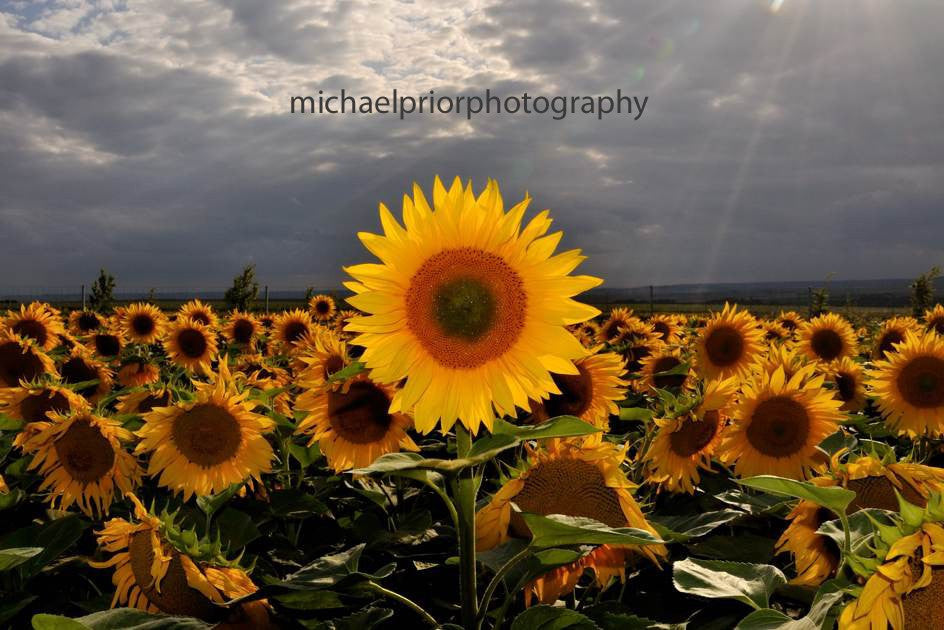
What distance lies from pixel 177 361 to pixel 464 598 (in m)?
8.51

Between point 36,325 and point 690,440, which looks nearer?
point 690,440

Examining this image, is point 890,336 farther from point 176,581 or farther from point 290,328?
point 176,581

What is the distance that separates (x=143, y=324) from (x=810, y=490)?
1096 centimetres

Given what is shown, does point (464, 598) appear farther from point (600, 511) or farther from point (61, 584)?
point (61, 584)

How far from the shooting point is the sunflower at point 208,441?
12.1 ft

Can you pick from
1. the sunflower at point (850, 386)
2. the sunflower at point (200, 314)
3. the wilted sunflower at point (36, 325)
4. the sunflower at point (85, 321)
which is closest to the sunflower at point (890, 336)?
the sunflower at point (850, 386)

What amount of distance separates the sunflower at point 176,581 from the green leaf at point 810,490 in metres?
1.54

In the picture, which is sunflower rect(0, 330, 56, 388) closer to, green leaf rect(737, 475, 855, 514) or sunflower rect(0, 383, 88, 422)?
sunflower rect(0, 383, 88, 422)

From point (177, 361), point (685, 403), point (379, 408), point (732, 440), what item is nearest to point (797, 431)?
point (732, 440)

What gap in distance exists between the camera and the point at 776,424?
395cm

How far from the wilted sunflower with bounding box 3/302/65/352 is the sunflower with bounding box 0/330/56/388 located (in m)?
2.10

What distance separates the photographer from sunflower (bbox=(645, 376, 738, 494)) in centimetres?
374

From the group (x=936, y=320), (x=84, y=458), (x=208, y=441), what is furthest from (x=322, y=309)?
(x=208, y=441)

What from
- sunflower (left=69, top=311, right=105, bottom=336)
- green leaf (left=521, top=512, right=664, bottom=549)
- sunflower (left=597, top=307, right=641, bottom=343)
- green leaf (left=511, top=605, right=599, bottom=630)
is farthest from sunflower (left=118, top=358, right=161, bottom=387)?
green leaf (left=521, top=512, right=664, bottom=549)
